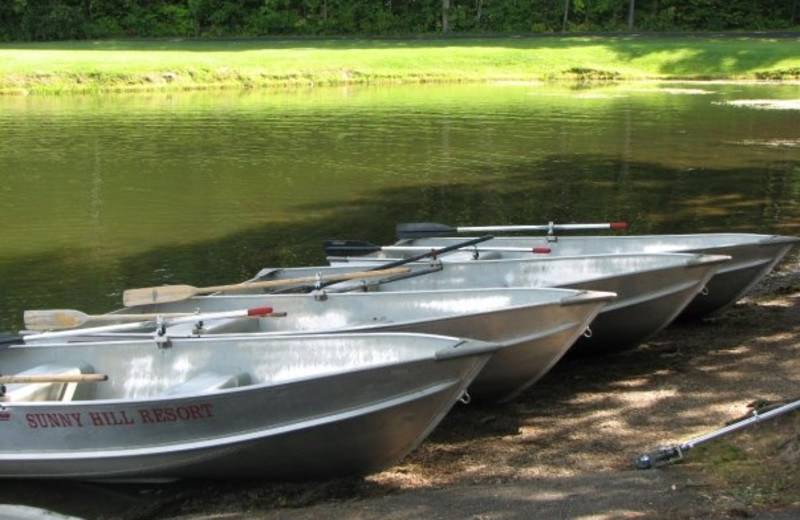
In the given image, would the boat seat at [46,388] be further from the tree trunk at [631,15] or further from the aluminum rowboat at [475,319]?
the tree trunk at [631,15]

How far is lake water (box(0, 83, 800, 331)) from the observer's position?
16.0 m

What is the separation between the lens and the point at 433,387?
23.8 ft

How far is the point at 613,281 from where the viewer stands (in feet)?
32.0

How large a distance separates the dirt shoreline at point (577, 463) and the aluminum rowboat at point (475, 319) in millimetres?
466

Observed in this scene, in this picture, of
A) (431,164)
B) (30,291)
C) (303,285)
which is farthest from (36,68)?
(303,285)

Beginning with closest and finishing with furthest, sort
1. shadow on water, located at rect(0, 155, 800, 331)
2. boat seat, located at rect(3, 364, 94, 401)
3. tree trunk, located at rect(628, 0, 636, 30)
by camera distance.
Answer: boat seat, located at rect(3, 364, 94, 401) < shadow on water, located at rect(0, 155, 800, 331) < tree trunk, located at rect(628, 0, 636, 30)

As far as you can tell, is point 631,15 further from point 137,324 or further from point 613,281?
point 137,324

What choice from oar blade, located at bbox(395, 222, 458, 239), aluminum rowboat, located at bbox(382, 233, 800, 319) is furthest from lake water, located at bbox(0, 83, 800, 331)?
aluminum rowboat, located at bbox(382, 233, 800, 319)

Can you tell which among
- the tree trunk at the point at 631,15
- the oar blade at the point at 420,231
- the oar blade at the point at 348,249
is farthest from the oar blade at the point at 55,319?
the tree trunk at the point at 631,15

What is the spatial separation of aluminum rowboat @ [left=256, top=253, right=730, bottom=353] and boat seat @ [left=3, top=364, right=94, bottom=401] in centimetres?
281

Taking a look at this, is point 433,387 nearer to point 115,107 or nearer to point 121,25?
point 115,107

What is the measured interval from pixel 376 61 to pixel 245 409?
39.6 meters

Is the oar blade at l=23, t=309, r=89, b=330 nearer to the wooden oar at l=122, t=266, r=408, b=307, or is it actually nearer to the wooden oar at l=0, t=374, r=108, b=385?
the wooden oar at l=122, t=266, r=408, b=307

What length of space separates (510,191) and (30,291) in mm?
9647
